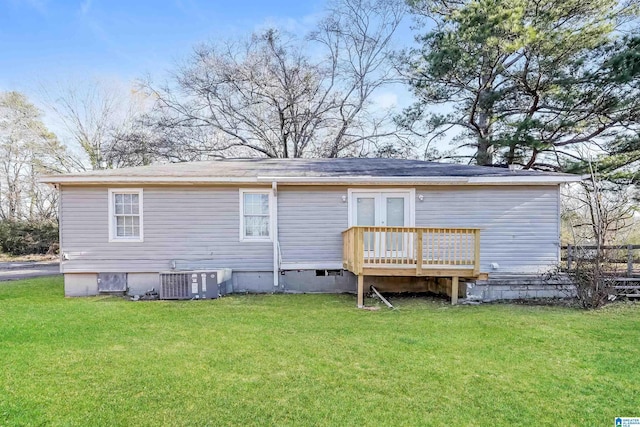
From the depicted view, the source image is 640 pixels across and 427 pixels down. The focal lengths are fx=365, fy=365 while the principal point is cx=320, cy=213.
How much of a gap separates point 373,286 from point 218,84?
45.9 feet

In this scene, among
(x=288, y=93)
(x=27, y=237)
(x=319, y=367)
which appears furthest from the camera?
(x=27, y=237)

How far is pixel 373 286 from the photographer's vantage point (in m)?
8.80

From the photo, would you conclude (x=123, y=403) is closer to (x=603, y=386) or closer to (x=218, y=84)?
(x=603, y=386)

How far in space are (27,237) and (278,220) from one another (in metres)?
17.2

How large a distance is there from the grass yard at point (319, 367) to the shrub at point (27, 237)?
581 inches

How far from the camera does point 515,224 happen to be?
8.56m

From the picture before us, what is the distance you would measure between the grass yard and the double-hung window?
2430 mm

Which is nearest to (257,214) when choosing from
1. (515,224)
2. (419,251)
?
(419,251)

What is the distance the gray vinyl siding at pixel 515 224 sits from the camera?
854 cm

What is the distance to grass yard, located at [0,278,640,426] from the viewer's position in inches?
119

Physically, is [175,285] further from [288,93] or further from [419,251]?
[288,93]

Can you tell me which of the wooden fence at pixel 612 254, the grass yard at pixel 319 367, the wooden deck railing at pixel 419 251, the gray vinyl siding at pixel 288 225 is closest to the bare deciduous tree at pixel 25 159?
the gray vinyl siding at pixel 288 225

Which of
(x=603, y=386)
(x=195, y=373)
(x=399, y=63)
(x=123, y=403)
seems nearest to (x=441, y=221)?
(x=603, y=386)

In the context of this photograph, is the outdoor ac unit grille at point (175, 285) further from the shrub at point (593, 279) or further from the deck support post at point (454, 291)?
the shrub at point (593, 279)
